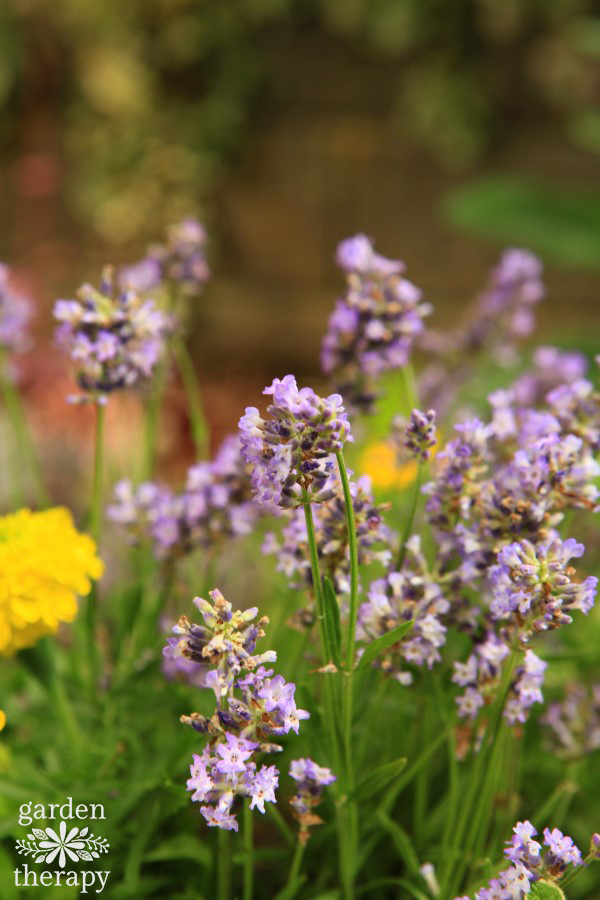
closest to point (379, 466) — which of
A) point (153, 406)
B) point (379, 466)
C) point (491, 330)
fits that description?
point (379, 466)

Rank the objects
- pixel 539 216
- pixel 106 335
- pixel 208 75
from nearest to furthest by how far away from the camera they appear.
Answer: pixel 106 335 < pixel 539 216 < pixel 208 75

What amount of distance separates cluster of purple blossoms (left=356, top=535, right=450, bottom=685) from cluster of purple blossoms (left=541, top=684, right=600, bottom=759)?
8.3 inches

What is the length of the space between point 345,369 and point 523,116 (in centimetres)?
235

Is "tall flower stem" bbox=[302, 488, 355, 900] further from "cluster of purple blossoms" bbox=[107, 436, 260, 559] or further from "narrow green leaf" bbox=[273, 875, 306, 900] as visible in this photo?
"cluster of purple blossoms" bbox=[107, 436, 260, 559]

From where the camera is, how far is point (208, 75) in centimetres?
300

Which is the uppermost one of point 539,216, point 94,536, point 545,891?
point 539,216

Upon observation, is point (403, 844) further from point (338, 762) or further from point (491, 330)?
point (491, 330)

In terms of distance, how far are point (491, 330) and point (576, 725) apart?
1.58 feet

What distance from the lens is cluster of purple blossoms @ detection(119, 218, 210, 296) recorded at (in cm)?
89

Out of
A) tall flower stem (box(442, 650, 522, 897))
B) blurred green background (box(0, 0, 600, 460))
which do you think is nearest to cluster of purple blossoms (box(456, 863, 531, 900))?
tall flower stem (box(442, 650, 522, 897))

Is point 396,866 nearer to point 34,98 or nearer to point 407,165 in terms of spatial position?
point 407,165

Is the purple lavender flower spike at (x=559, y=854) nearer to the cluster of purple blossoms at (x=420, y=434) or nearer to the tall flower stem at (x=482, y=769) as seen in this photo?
the tall flower stem at (x=482, y=769)

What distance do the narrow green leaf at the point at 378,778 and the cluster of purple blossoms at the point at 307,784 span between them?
2 centimetres

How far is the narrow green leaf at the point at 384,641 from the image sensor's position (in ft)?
1.76
